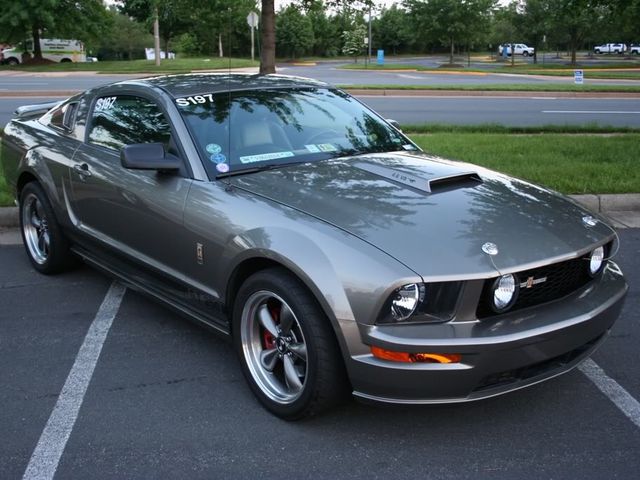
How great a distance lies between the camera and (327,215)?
303 centimetres

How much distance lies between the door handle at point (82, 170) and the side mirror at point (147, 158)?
87 cm

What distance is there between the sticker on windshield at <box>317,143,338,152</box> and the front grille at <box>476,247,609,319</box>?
155 centimetres

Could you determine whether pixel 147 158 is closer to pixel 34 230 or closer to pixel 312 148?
pixel 312 148

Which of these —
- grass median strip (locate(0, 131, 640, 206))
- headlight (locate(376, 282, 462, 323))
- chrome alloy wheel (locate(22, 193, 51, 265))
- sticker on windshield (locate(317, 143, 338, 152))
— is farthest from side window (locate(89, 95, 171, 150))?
grass median strip (locate(0, 131, 640, 206))

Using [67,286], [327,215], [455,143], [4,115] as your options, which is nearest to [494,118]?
[455,143]

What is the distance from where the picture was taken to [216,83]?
4266 mm

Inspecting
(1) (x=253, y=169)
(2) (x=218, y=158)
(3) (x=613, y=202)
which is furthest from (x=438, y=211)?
(3) (x=613, y=202)

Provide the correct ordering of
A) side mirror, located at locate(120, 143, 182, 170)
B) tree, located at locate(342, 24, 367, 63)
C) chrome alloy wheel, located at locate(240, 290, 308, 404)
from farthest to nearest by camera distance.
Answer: tree, located at locate(342, 24, 367, 63)
side mirror, located at locate(120, 143, 182, 170)
chrome alloy wheel, located at locate(240, 290, 308, 404)

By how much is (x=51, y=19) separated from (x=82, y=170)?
34.8 meters

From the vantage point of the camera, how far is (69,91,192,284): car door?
3.64 metres

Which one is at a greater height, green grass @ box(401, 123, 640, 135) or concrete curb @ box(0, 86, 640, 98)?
concrete curb @ box(0, 86, 640, 98)

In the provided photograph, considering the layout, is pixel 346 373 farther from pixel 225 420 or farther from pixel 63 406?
pixel 63 406

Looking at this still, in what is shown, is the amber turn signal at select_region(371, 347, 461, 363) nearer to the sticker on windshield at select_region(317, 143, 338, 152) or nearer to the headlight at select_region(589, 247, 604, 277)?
the headlight at select_region(589, 247, 604, 277)

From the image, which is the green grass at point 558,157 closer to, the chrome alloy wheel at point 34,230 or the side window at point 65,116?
the side window at point 65,116
